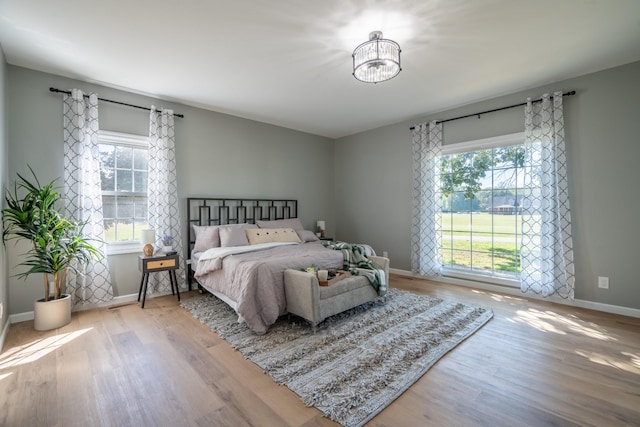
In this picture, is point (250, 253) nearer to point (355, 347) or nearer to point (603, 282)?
point (355, 347)

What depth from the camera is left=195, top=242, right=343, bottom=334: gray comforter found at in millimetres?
2609

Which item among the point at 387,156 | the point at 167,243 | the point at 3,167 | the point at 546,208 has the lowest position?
the point at 167,243

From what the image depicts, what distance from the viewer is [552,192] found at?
3.40 meters

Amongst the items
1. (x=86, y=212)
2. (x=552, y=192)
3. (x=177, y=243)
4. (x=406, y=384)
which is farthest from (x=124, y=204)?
(x=552, y=192)

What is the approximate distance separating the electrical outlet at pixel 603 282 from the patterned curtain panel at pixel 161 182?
207 inches

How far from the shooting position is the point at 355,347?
2.34m

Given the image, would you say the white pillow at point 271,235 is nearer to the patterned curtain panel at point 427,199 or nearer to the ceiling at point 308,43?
the ceiling at point 308,43

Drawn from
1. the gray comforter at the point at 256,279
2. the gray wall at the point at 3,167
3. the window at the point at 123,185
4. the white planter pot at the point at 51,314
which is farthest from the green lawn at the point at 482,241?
the gray wall at the point at 3,167

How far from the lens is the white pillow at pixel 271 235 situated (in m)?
4.00

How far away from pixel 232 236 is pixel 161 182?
1197 mm

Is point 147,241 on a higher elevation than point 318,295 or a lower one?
higher

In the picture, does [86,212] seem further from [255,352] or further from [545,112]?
[545,112]

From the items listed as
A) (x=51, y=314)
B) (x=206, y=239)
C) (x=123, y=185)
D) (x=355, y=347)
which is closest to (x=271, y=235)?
(x=206, y=239)

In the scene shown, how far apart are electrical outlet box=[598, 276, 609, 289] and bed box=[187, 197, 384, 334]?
8.49 feet
